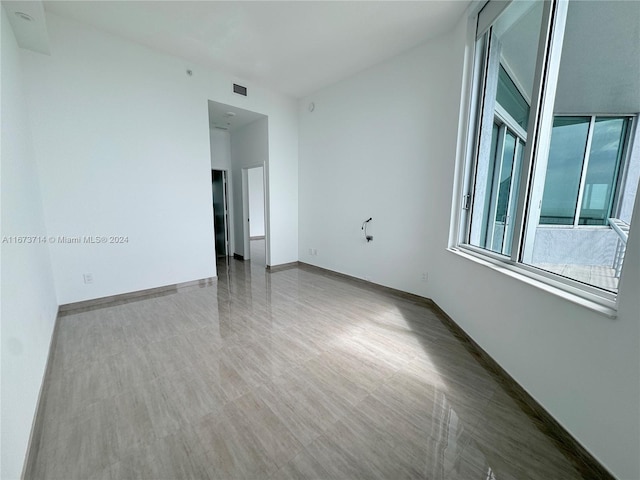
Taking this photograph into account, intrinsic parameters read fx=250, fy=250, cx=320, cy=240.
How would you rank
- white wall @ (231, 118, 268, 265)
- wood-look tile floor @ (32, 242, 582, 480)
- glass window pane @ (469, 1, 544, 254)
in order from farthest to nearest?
white wall @ (231, 118, 268, 265) < glass window pane @ (469, 1, 544, 254) < wood-look tile floor @ (32, 242, 582, 480)

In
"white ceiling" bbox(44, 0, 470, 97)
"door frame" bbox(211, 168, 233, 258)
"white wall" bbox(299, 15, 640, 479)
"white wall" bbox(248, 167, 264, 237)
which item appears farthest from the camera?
"white wall" bbox(248, 167, 264, 237)

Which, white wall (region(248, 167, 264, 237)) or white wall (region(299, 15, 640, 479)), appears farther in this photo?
white wall (region(248, 167, 264, 237))

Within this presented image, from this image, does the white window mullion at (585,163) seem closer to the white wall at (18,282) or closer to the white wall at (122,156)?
the white wall at (18,282)

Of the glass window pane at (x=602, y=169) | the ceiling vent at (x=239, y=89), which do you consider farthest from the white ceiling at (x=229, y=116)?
the glass window pane at (x=602, y=169)

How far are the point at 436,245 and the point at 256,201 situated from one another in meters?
7.15

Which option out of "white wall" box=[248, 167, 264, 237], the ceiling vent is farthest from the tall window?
"white wall" box=[248, 167, 264, 237]

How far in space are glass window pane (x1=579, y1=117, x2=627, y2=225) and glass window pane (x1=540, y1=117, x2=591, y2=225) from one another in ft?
0.26

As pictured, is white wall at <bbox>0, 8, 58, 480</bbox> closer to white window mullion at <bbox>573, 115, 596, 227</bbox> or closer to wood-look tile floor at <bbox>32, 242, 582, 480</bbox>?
wood-look tile floor at <bbox>32, 242, 582, 480</bbox>

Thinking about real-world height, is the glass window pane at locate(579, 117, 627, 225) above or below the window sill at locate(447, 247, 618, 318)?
above

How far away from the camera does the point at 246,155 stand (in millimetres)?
5598

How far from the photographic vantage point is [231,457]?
1413 mm

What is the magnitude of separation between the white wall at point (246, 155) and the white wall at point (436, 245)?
0.78 metres

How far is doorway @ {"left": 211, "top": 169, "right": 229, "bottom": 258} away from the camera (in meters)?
6.15

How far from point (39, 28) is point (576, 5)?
468 cm
